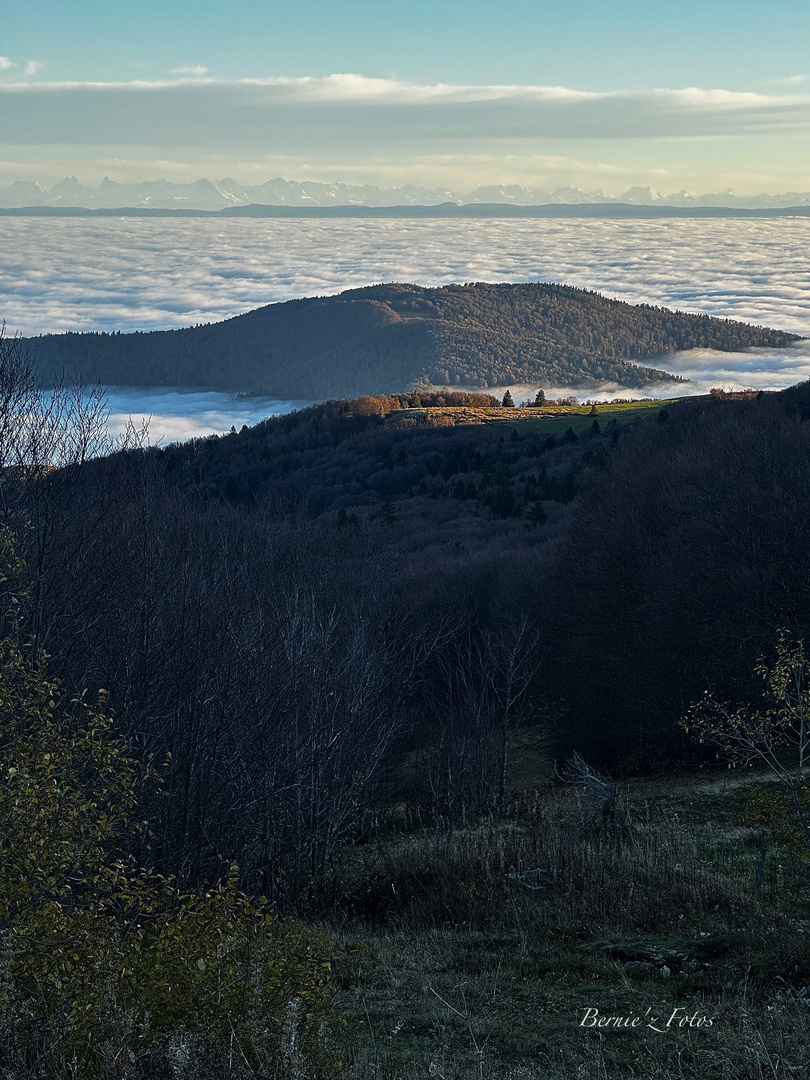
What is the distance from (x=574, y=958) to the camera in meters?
11.8

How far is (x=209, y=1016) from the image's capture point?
702cm

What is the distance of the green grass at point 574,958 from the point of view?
8.89m

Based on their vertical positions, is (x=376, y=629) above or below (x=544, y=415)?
Answer: below

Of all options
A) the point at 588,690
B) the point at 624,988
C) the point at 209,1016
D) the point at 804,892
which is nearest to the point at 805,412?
the point at 588,690

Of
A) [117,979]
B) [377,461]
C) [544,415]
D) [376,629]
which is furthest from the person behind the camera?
[544,415]

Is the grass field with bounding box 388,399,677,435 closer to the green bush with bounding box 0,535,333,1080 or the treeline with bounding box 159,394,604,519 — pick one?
the treeline with bounding box 159,394,604,519

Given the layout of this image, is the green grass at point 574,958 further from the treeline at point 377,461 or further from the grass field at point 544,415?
the grass field at point 544,415

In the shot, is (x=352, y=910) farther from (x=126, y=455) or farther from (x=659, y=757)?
(x=659, y=757)

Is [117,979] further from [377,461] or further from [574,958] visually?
[377,461]
